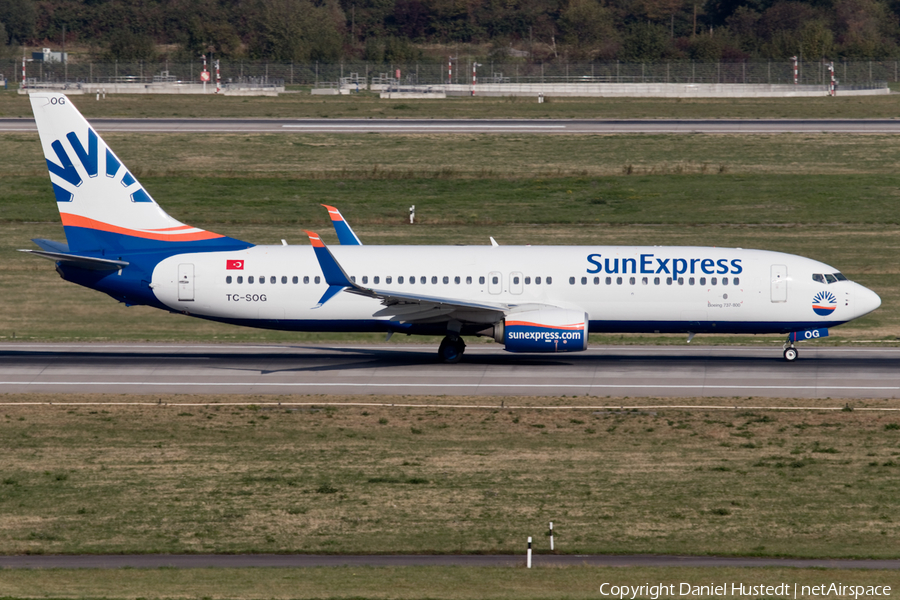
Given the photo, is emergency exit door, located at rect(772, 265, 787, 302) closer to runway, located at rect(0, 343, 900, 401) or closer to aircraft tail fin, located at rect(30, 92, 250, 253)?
runway, located at rect(0, 343, 900, 401)

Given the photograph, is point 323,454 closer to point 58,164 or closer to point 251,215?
point 58,164

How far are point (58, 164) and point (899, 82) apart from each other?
12526cm

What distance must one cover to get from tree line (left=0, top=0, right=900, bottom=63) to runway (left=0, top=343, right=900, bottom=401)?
11062cm

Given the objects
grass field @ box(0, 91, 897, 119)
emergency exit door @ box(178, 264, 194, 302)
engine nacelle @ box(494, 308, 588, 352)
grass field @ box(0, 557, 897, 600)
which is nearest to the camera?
grass field @ box(0, 557, 897, 600)

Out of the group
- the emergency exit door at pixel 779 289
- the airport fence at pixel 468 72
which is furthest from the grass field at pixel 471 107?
the emergency exit door at pixel 779 289

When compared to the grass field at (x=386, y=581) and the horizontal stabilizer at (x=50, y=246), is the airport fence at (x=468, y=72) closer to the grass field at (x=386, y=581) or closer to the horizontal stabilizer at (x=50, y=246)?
the horizontal stabilizer at (x=50, y=246)

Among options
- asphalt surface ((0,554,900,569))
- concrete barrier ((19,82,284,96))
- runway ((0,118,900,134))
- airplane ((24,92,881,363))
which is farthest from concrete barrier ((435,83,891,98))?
asphalt surface ((0,554,900,569))

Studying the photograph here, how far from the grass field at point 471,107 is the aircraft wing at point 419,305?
201ft

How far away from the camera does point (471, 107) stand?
110 m

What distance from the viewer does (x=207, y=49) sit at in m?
165

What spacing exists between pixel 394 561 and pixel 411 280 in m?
21.2

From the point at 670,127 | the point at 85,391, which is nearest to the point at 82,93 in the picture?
the point at 670,127

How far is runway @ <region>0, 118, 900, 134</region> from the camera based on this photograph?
291 feet

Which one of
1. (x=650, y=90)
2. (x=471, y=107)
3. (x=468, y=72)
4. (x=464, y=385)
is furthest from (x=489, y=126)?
(x=464, y=385)
